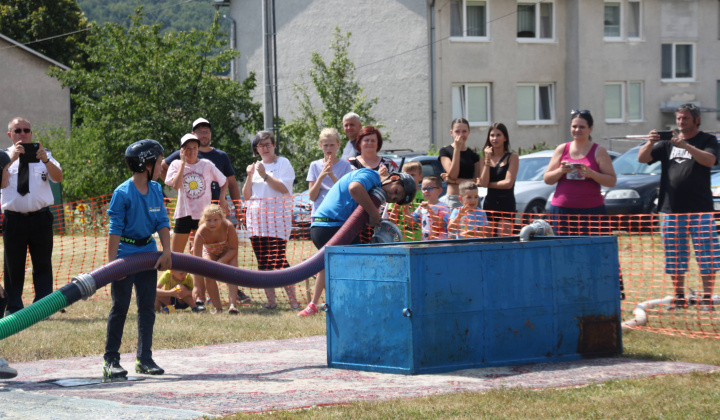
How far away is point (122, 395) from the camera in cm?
588

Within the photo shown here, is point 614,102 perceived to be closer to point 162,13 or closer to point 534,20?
point 534,20

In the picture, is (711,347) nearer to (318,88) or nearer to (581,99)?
(318,88)

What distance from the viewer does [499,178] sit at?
1019 cm

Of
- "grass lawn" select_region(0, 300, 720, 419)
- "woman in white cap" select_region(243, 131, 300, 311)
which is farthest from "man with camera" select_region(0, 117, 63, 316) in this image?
"woman in white cap" select_region(243, 131, 300, 311)

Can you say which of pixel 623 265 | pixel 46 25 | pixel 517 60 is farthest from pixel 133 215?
pixel 46 25

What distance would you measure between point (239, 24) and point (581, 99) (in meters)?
14.3

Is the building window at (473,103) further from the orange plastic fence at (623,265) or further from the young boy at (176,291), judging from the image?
the young boy at (176,291)

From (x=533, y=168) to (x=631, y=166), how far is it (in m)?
2.06

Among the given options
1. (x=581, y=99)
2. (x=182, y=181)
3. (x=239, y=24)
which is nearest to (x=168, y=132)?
(x=239, y=24)

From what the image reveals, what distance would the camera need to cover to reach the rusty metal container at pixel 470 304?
643 centimetres

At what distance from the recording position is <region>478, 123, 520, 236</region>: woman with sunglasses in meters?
10.1

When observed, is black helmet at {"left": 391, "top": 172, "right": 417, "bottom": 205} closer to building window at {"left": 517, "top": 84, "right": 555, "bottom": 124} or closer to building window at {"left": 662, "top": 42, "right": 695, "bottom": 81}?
building window at {"left": 517, "top": 84, "right": 555, "bottom": 124}

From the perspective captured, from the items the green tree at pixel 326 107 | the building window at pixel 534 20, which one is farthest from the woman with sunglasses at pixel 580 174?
the building window at pixel 534 20

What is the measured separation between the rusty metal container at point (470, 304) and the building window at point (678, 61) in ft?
106
